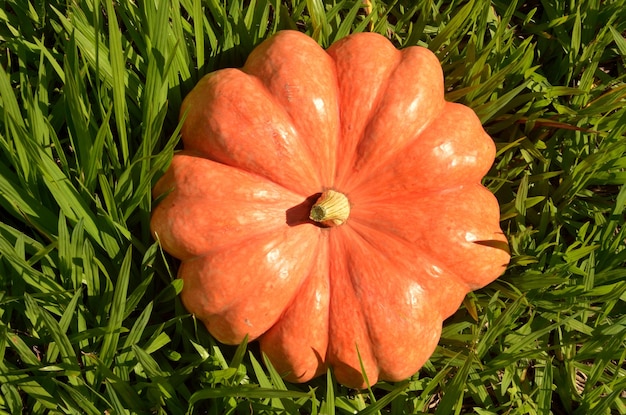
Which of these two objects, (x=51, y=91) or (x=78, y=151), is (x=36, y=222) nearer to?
(x=78, y=151)

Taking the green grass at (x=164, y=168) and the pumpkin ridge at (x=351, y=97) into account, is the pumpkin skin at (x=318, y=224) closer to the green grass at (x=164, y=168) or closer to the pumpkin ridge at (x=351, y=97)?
the pumpkin ridge at (x=351, y=97)

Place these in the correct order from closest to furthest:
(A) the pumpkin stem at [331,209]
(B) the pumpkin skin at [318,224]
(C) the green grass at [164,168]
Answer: (A) the pumpkin stem at [331,209], (B) the pumpkin skin at [318,224], (C) the green grass at [164,168]

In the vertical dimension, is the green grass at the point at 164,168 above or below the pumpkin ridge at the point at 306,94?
below

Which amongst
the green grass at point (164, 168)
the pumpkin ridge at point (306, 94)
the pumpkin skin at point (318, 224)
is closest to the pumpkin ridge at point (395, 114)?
the pumpkin skin at point (318, 224)

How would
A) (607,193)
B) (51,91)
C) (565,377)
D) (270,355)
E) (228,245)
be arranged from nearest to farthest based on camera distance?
(228,245)
(270,355)
(51,91)
(565,377)
(607,193)

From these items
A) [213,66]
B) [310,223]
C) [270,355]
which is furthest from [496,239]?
[213,66]

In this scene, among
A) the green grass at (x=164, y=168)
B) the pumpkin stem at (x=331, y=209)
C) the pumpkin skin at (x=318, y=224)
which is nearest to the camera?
the pumpkin stem at (x=331, y=209)

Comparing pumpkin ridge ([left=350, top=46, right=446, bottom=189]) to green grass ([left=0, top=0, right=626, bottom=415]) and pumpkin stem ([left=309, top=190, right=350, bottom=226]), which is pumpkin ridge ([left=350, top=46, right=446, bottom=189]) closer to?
pumpkin stem ([left=309, top=190, right=350, bottom=226])
